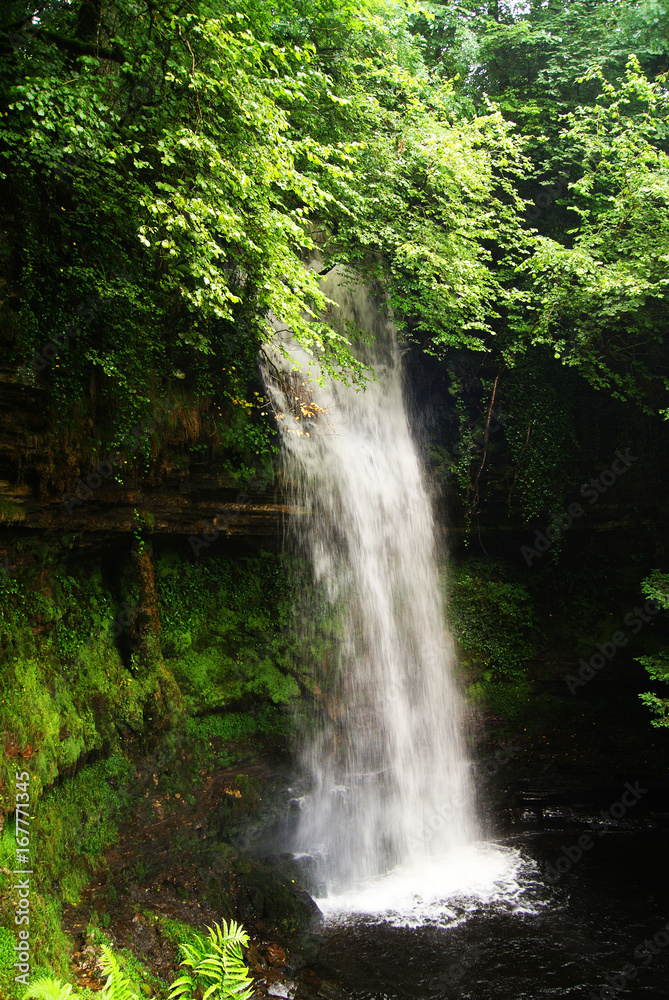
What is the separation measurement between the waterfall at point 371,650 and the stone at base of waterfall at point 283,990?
7.25 feet

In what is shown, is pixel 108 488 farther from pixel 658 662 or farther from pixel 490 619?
pixel 658 662

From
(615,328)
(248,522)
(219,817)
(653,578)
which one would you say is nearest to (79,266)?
(248,522)

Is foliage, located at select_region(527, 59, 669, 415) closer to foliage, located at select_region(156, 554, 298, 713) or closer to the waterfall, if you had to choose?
the waterfall

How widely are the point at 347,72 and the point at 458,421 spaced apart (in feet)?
20.3

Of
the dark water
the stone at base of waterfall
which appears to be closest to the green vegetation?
the stone at base of waterfall

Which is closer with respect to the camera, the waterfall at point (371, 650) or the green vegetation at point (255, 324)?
the green vegetation at point (255, 324)

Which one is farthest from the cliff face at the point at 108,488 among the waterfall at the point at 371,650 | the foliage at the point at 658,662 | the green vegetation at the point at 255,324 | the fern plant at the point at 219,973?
the foliage at the point at 658,662

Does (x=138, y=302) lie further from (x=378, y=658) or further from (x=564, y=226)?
(x=564, y=226)

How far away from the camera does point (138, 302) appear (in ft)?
20.6

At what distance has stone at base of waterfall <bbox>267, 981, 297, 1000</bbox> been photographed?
5.50m

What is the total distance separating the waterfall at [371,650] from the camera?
862 cm

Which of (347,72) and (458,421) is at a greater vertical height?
(347,72)

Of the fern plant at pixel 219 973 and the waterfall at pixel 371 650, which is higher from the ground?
the waterfall at pixel 371 650

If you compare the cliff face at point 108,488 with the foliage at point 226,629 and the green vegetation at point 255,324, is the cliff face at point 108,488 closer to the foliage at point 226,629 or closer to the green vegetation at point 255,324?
the green vegetation at point 255,324
